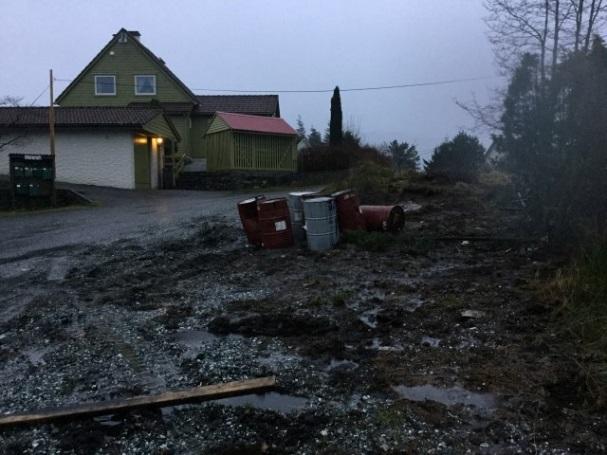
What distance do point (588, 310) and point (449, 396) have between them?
220 centimetres

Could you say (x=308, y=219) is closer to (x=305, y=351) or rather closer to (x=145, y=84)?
(x=305, y=351)

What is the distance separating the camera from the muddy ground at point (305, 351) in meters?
3.85

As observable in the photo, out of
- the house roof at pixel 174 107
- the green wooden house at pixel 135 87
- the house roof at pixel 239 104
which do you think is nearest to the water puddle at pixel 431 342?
the green wooden house at pixel 135 87

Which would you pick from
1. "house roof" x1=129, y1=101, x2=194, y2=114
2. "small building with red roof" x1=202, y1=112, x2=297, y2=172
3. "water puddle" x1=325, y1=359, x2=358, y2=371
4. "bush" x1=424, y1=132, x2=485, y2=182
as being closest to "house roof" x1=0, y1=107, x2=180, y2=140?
"small building with red roof" x1=202, y1=112, x2=297, y2=172

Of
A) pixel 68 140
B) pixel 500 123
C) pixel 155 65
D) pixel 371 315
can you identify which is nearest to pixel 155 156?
pixel 68 140

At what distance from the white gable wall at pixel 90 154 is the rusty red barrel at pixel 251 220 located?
705 inches

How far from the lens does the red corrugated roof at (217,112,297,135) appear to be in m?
30.8

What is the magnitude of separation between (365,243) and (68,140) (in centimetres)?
2171

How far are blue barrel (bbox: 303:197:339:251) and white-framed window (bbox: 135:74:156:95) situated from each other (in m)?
28.7

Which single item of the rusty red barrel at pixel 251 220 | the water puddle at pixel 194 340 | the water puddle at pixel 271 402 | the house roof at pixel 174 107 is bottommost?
the water puddle at pixel 271 402

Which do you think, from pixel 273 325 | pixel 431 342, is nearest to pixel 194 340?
pixel 273 325

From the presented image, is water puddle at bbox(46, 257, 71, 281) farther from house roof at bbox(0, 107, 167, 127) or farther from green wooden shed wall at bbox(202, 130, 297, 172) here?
green wooden shed wall at bbox(202, 130, 297, 172)

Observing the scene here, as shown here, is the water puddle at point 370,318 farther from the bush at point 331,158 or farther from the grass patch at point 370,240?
the bush at point 331,158

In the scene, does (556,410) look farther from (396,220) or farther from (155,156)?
(155,156)
